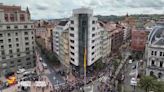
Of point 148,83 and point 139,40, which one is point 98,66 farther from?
point 139,40

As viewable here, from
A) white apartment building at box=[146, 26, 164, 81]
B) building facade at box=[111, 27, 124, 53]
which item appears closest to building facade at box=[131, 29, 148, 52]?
building facade at box=[111, 27, 124, 53]

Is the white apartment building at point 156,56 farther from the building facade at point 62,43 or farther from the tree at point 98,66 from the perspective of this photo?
the building facade at point 62,43

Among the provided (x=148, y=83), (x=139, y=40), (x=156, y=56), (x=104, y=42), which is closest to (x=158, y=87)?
(x=148, y=83)

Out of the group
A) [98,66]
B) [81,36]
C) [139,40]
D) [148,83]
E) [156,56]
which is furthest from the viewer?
[139,40]

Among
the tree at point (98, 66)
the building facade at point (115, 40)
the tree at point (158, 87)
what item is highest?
the building facade at point (115, 40)

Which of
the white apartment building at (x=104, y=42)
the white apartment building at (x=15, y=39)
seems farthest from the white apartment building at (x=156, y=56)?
the white apartment building at (x=15, y=39)
